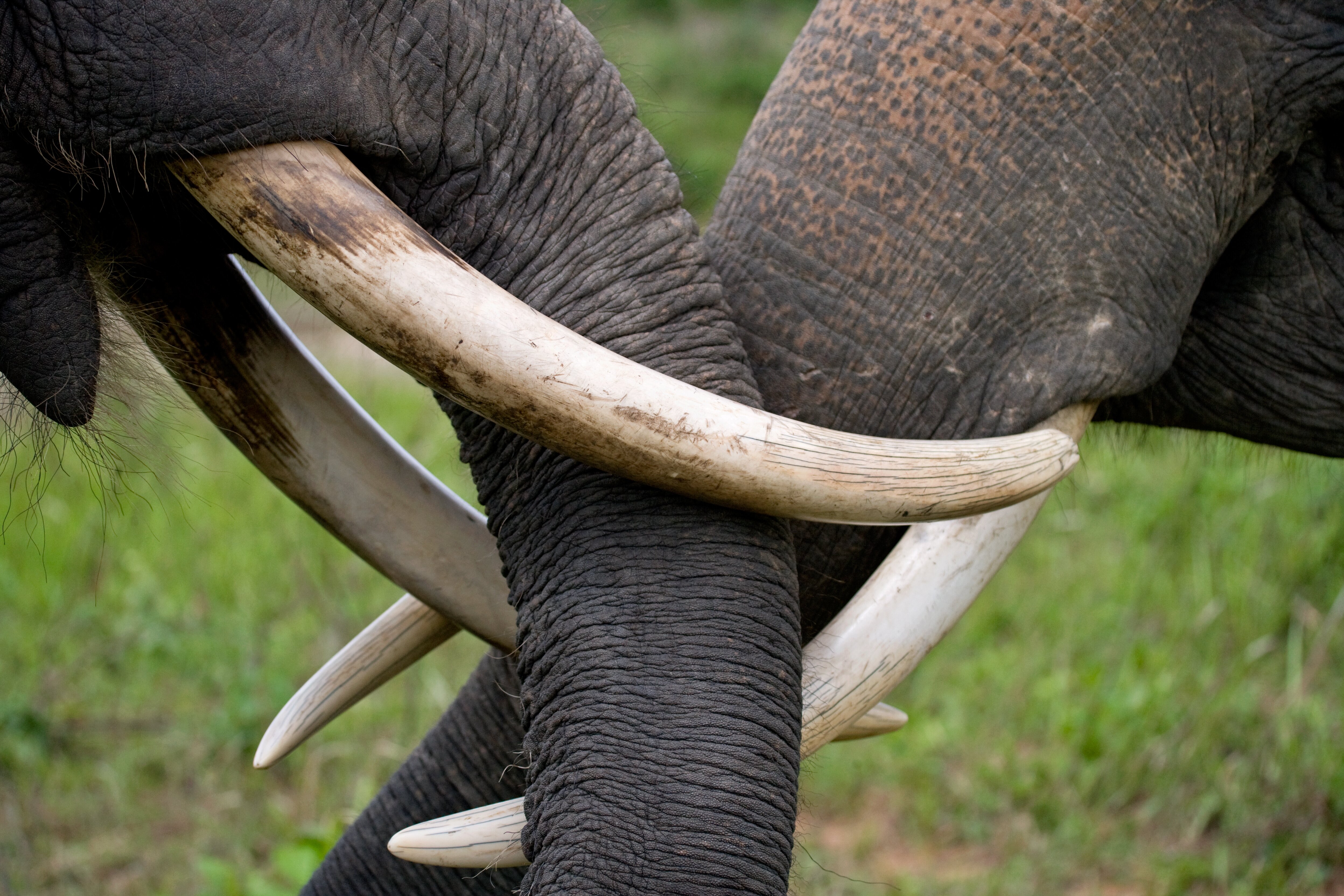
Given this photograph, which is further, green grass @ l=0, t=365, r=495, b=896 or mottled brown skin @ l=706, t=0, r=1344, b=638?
green grass @ l=0, t=365, r=495, b=896

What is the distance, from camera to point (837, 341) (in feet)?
4.71

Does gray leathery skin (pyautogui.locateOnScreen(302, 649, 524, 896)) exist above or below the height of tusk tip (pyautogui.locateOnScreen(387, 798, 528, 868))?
below

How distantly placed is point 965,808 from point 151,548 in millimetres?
2510

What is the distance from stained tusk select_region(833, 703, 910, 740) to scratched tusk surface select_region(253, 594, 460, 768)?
0.52m

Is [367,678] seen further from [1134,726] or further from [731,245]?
[1134,726]

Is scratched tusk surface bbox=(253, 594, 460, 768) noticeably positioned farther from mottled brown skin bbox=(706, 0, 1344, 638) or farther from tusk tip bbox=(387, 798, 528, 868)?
mottled brown skin bbox=(706, 0, 1344, 638)

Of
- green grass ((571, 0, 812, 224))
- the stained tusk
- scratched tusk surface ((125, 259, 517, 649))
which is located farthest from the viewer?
green grass ((571, 0, 812, 224))

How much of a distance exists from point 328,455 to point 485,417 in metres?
0.37

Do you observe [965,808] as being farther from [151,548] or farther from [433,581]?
[151,548]

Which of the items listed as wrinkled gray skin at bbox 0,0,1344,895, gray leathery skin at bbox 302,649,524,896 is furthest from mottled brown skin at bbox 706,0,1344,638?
gray leathery skin at bbox 302,649,524,896

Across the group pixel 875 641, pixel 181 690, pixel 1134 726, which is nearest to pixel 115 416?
pixel 875 641

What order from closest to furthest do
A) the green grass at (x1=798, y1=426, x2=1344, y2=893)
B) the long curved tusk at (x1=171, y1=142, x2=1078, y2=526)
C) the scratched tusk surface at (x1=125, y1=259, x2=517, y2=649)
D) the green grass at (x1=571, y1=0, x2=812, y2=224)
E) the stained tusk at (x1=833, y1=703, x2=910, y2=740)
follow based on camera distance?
the long curved tusk at (x1=171, y1=142, x2=1078, y2=526) < the scratched tusk surface at (x1=125, y1=259, x2=517, y2=649) < the stained tusk at (x1=833, y1=703, x2=910, y2=740) < the green grass at (x1=798, y1=426, x2=1344, y2=893) < the green grass at (x1=571, y1=0, x2=812, y2=224)

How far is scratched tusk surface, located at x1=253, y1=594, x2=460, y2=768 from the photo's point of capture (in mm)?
1542

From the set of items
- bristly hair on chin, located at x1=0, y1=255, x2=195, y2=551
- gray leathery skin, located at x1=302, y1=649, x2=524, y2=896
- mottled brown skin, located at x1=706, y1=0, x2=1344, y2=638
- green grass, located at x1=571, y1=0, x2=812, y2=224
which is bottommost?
green grass, located at x1=571, y1=0, x2=812, y2=224
